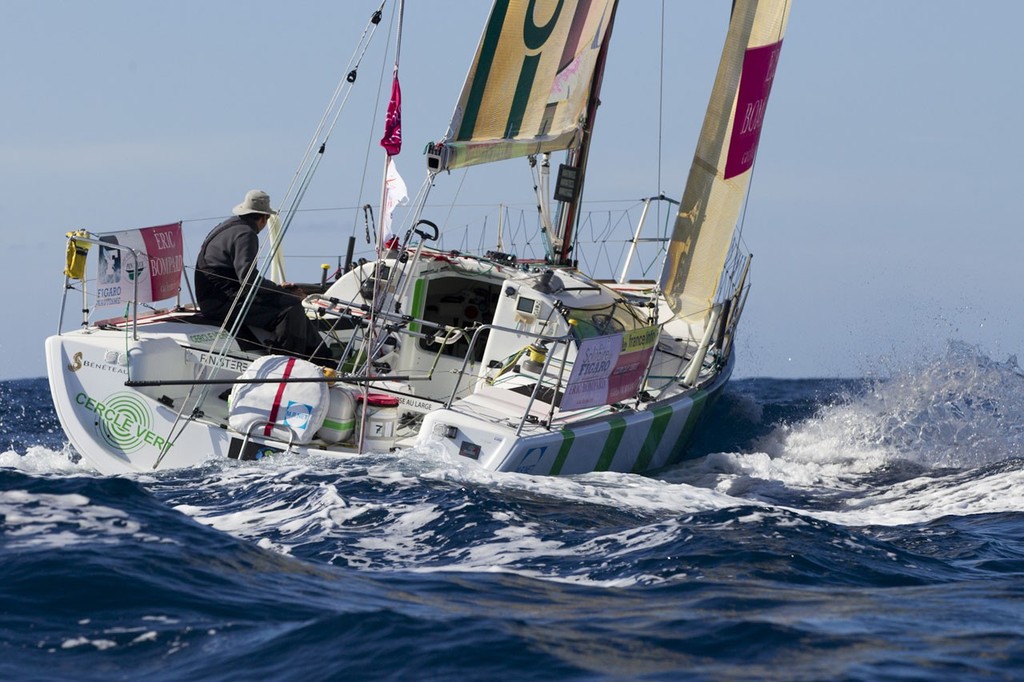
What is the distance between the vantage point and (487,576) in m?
5.93

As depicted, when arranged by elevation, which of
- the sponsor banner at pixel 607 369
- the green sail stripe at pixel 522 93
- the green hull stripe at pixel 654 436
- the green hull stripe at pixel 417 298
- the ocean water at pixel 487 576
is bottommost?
the ocean water at pixel 487 576

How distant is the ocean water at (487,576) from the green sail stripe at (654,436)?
2.19ft

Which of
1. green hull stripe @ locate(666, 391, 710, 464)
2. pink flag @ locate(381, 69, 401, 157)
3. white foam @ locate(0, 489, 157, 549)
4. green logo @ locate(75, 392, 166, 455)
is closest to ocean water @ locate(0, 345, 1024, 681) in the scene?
white foam @ locate(0, 489, 157, 549)

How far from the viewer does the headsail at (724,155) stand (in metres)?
12.1

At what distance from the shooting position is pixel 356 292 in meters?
11.0

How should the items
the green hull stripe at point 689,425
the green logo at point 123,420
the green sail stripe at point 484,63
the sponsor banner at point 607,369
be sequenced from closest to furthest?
the sponsor banner at point 607,369
the green logo at point 123,420
the green sail stripe at point 484,63
the green hull stripe at point 689,425

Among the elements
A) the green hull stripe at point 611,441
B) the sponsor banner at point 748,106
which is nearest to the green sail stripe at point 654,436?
the green hull stripe at point 611,441

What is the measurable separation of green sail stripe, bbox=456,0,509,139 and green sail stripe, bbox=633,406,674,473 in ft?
8.72

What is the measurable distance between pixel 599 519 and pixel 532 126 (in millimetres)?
4494

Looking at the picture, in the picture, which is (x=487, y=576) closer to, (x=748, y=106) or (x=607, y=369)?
(x=607, y=369)

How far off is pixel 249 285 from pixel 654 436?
3.42 metres

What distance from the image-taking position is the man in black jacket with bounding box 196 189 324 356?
31.5ft

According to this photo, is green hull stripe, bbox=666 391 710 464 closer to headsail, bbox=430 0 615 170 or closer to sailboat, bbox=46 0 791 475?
sailboat, bbox=46 0 791 475

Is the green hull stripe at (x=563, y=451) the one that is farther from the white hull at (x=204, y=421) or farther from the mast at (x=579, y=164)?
the mast at (x=579, y=164)
